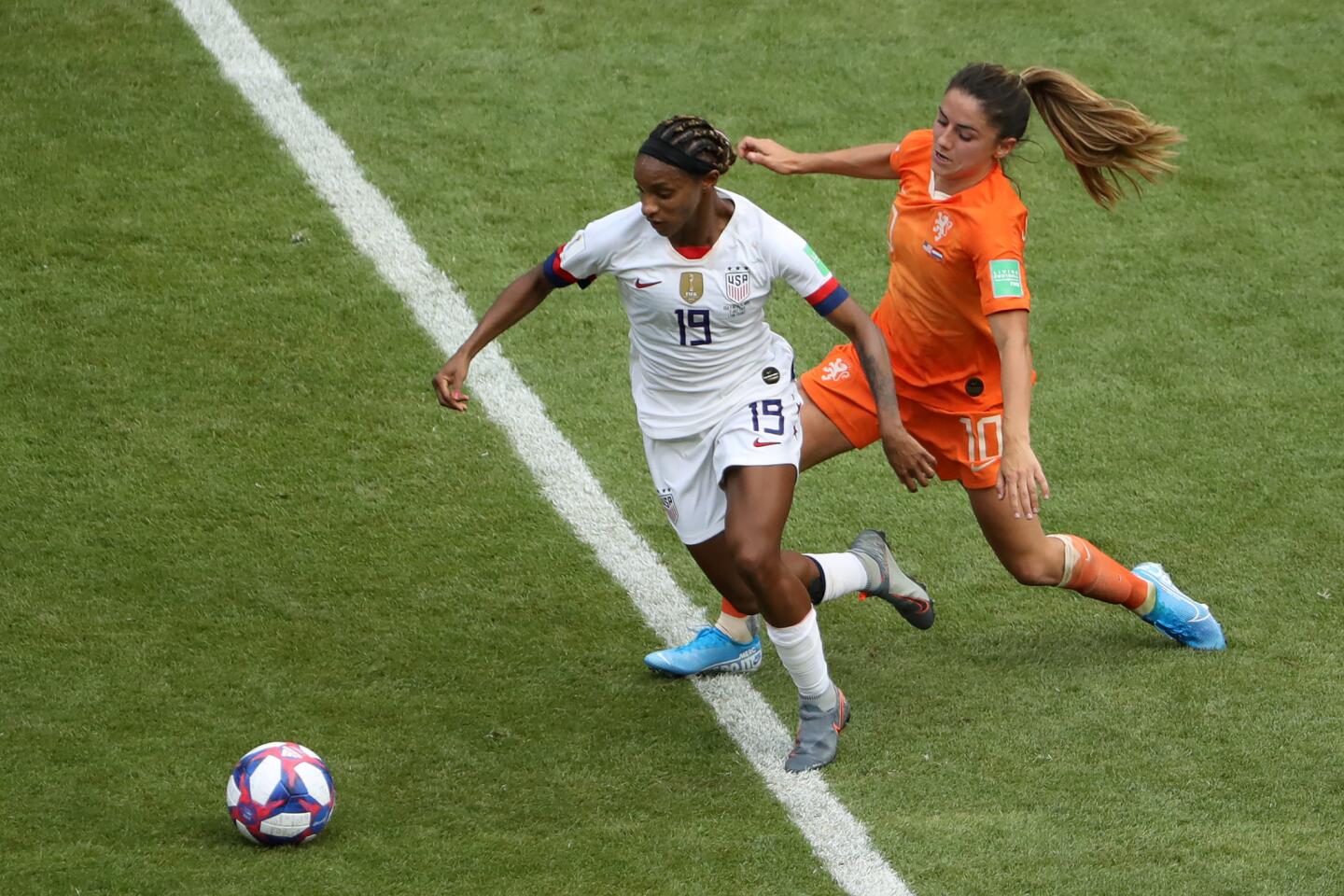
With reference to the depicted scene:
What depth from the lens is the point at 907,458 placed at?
513 cm

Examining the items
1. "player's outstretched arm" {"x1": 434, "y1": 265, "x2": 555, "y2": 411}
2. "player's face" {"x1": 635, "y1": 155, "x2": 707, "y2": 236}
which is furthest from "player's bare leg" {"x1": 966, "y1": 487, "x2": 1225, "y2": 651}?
"player's outstretched arm" {"x1": 434, "y1": 265, "x2": 555, "y2": 411}

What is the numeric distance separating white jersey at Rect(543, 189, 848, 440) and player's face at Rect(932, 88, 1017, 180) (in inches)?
20.6

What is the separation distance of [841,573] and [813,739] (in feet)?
2.09

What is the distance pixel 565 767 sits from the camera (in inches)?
215

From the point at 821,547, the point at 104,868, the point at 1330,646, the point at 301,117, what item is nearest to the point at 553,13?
the point at 301,117

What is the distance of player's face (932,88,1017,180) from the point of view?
17.7ft

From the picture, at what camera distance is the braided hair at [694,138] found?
5031mm

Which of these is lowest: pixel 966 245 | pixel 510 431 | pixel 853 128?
pixel 510 431

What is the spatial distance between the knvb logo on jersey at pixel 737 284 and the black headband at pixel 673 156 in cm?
37

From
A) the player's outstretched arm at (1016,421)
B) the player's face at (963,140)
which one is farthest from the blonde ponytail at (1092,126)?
the player's outstretched arm at (1016,421)

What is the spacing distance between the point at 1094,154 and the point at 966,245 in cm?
63

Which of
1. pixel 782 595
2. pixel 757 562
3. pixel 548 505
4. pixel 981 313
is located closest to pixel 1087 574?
pixel 981 313

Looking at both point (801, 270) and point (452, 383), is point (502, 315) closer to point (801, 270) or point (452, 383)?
point (452, 383)

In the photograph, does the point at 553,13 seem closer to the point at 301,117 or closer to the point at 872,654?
the point at 301,117
